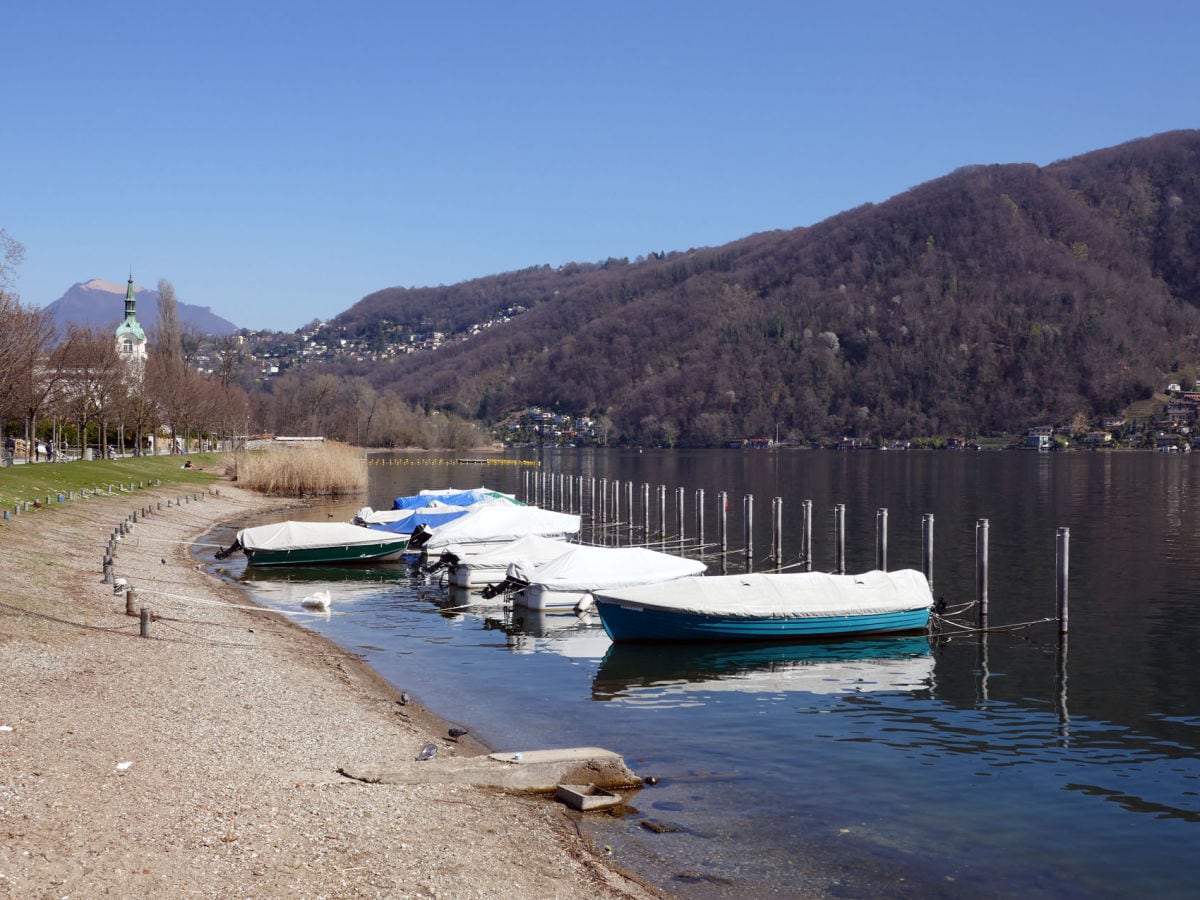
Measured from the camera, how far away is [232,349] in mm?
155625

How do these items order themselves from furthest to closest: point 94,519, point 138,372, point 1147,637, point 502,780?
point 138,372
point 94,519
point 1147,637
point 502,780

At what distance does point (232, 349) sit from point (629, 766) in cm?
14789

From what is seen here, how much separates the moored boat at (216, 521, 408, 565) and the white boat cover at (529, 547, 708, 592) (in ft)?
49.1

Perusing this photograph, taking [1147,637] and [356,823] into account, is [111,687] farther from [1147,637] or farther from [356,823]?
[1147,637]

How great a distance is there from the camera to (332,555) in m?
48.4

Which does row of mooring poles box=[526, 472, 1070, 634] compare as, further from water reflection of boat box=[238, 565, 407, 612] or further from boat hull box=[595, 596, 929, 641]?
water reflection of boat box=[238, 565, 407, 612]

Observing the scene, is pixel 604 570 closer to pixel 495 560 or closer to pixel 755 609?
pixel 755 609

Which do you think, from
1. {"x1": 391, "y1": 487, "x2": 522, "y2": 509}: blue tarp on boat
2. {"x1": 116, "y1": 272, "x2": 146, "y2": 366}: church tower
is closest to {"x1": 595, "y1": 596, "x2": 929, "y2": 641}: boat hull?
{"x1": 391, "y1": 487, "x2": 522, "y2": 509}: blue tarp on boat

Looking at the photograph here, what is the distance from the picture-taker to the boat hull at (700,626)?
96.7ft

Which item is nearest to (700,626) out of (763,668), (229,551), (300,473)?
(763,668)

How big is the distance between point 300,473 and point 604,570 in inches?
A: 2346

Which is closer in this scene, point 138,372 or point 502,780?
point 502,780

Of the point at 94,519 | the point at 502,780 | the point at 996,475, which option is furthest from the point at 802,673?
the point at 996,475

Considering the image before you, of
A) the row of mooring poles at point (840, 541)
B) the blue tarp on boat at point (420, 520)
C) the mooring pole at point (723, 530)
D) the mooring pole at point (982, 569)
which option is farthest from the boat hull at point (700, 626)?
the blue tarp on boat at point (420, 520)
